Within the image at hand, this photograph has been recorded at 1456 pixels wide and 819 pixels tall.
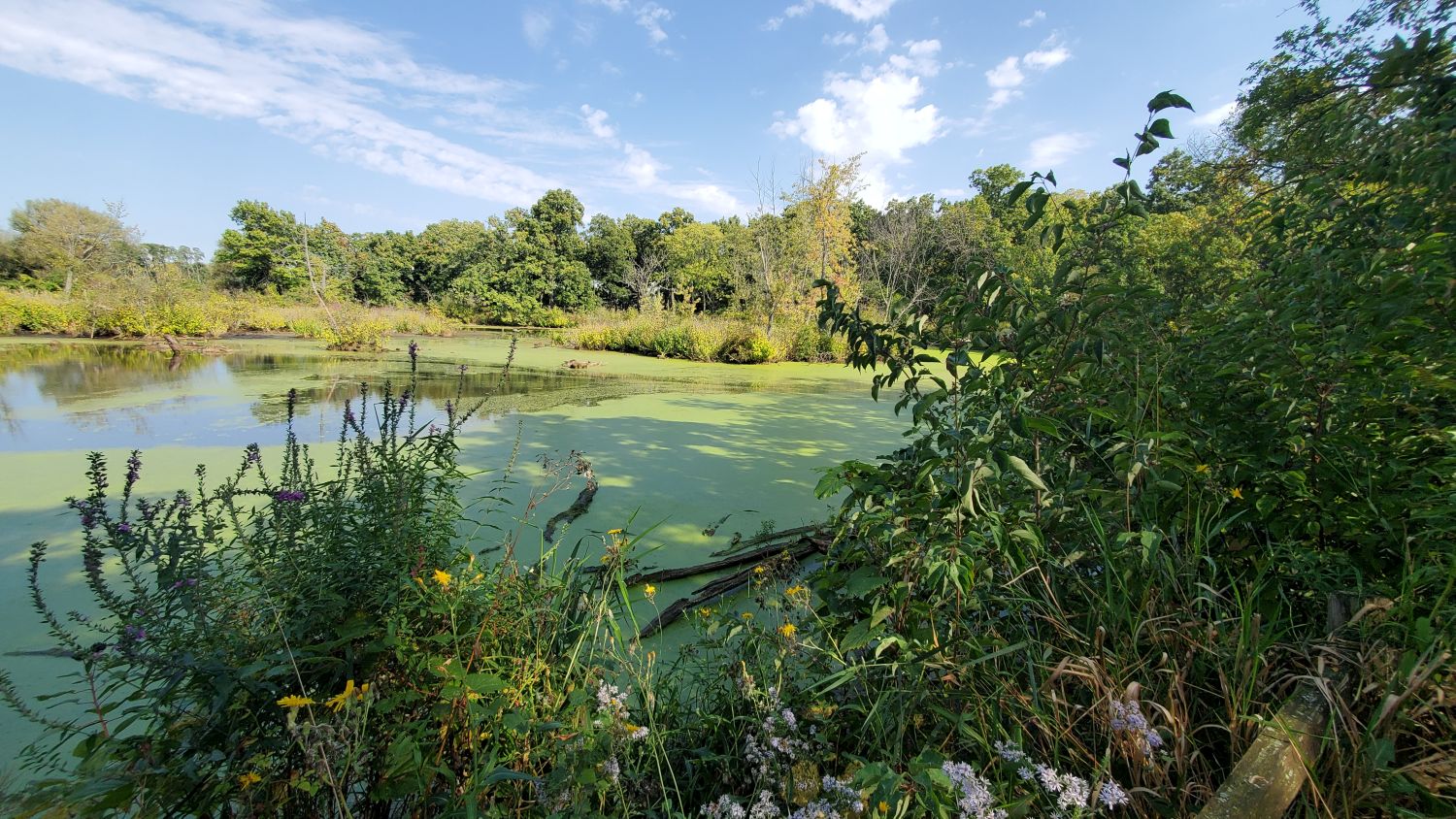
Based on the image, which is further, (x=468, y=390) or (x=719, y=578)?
(x=468, y=390)

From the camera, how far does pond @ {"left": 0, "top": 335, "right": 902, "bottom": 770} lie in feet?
7.63

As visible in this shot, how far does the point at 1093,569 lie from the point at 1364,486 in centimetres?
46

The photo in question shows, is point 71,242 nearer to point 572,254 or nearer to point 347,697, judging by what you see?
point 572,254

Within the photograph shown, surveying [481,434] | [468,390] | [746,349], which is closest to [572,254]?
[746,349]

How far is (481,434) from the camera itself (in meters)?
4.17

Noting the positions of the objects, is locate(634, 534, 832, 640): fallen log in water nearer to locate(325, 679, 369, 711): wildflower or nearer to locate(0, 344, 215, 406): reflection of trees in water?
locate(325, 679, 369, 711): wildflower

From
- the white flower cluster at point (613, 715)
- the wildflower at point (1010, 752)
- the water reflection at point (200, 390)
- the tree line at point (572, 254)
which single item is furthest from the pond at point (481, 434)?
the tree line at point (572, 254)

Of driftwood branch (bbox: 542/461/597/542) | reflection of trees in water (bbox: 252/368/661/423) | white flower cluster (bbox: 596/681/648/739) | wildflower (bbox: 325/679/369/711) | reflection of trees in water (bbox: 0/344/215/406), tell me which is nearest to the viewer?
wildflower (bbox: 325/679/369/711)

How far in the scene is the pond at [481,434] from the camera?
232 centimetres

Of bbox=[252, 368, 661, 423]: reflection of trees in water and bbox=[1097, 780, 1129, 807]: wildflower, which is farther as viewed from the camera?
bbox=[252, 368, 661, 423]: reflection of trees in water

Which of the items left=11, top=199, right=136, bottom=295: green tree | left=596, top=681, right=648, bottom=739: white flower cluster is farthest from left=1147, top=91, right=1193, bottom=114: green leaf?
left=11, top=199, right=136, bottom=295: green tree

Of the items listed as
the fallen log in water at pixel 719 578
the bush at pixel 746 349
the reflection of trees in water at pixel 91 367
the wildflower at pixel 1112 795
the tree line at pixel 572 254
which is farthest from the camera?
the tree line at pixel 572 254

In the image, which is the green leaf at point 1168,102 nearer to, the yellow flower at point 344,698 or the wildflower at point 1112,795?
the wildflower at point 1112,795

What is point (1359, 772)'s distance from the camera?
714 mm
